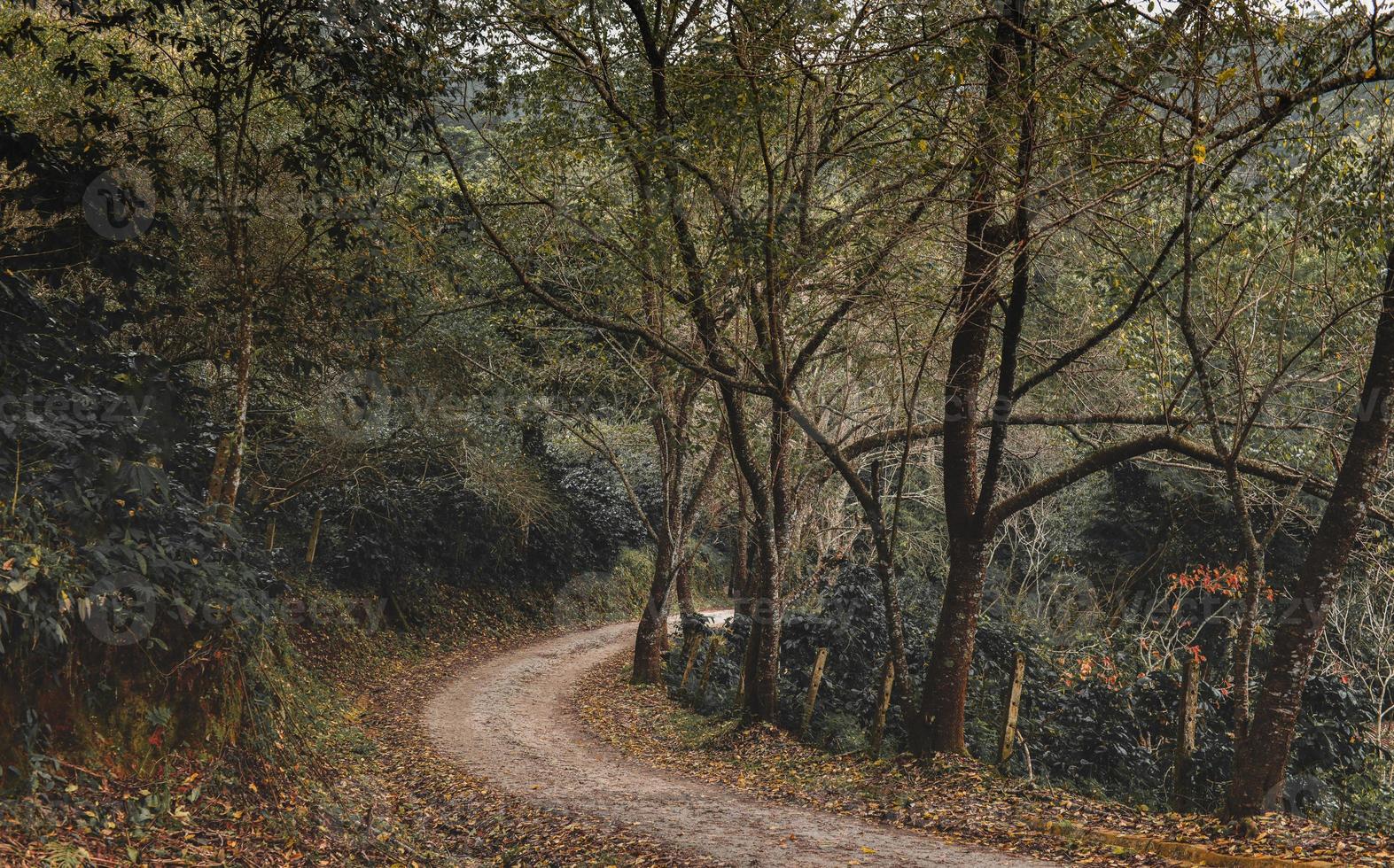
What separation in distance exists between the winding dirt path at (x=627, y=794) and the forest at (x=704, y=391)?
0.35 feet

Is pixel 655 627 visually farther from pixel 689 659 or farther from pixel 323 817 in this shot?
pixel 323 817

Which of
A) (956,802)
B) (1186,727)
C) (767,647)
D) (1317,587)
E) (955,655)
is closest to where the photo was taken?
(1317,587)

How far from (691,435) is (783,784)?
7125 millimetres

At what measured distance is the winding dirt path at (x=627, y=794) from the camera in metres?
8.20

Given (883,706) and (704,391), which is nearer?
(883,706)

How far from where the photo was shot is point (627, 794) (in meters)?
10.6

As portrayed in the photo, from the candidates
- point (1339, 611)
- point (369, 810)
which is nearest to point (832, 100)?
point (369, 810)

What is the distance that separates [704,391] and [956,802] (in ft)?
28.5

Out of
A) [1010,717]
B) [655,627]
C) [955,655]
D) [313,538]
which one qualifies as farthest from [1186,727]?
[313,538]

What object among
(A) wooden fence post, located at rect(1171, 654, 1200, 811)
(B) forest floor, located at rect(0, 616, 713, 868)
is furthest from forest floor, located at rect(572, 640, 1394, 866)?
(B) forest floor, located at rect(0, 616, 713, 868)

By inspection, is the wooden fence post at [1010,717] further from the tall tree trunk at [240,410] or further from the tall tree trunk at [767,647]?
the tall tree trunk at [240,410]

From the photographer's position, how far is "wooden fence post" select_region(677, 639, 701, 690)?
54.1 feet

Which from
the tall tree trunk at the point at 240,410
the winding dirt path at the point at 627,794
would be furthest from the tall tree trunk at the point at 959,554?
the tall tree trunk at the point at 240,410

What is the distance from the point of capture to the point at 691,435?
16.9 metres
